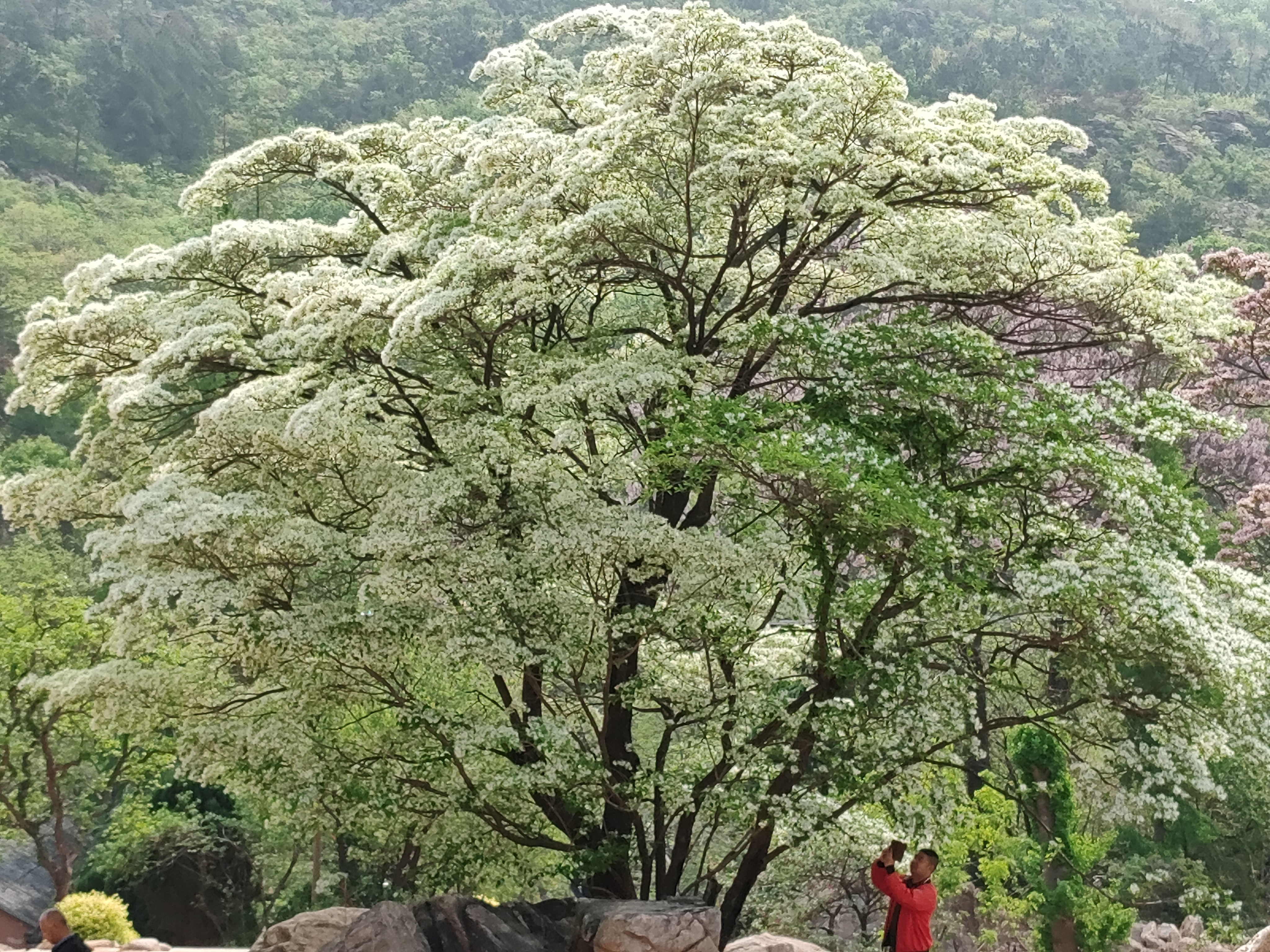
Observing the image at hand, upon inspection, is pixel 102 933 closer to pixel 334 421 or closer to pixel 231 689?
pixel 231 689

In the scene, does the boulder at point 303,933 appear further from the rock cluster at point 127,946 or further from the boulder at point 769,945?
the boulder at point 769,945

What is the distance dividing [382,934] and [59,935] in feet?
8.00

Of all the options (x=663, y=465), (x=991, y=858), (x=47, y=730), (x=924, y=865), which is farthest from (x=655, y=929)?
(x=47, y=730)

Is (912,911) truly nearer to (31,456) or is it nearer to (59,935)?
(59,935)

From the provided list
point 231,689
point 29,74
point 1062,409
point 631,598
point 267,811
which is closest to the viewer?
point 1062,409

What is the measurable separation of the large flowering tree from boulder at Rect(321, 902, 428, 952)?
3.27 ft

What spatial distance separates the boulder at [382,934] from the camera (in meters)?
9.07

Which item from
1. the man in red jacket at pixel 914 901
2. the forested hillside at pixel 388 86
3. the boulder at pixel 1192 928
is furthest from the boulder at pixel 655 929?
the forested hillside at pixel 388 86

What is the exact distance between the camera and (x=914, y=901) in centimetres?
794

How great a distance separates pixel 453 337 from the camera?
10.6 m

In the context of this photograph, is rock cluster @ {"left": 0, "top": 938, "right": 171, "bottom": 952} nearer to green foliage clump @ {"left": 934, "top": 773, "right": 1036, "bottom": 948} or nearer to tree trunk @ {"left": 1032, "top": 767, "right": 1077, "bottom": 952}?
green foliage clump @ {"left": 934, "top": 773, "right": 1036, "bottom": 948}

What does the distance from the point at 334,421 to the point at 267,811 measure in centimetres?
631

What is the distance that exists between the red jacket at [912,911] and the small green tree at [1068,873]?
5.87m

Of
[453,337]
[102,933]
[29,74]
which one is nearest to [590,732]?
[453,337]
